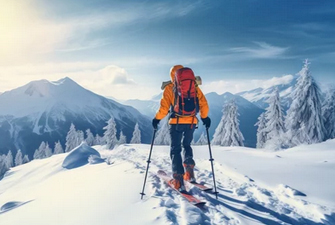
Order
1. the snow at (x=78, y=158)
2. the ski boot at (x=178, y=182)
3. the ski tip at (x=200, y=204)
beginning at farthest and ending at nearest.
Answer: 1. the snow at (x=78, y=158)
2. the ski boot at (x=178, y=182)
3. the ski tip at (x=200, y=204)

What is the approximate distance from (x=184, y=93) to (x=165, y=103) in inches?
22.3

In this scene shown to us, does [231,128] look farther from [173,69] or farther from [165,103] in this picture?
[165,103]

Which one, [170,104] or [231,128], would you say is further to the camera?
[231,128]

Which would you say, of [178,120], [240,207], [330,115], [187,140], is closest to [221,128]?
[330,115]

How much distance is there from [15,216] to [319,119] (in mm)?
32425

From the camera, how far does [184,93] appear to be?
6.00 metres

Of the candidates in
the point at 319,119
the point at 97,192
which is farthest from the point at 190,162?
the point at 319,119

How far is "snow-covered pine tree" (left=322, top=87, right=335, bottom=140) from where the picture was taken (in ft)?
103

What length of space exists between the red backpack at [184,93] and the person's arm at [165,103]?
142 millimetres

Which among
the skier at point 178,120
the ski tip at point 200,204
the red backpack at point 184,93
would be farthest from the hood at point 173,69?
the ski tip at point 200,204

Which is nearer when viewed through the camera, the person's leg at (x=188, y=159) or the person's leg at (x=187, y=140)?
the person's leg at (x=187, y=140)

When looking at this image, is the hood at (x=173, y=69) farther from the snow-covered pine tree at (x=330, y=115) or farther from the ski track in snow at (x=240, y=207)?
the snow-covered pine tree at (x=330, y=115)

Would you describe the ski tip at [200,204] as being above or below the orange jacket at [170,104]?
below

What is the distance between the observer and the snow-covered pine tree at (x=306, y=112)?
28.0 meters
